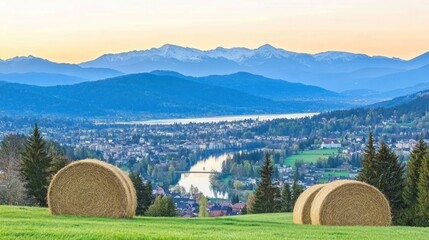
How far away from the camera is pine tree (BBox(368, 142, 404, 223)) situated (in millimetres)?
42625

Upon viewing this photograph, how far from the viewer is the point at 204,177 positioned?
473ft

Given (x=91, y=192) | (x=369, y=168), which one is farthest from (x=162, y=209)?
(x=91, y=192)

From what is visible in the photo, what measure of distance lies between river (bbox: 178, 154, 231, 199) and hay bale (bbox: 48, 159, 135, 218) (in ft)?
297

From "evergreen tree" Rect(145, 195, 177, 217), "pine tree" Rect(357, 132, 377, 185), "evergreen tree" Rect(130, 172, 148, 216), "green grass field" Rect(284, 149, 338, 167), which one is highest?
"green grass field" Rect(284, 149, 338, 167)

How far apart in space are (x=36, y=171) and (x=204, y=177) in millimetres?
99734

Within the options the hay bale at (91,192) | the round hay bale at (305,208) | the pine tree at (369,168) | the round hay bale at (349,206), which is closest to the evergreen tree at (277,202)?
the pine tree at (369,168)

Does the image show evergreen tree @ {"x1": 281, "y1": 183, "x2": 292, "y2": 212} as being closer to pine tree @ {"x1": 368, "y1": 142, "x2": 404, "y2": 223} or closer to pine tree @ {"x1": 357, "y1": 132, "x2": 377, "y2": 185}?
pine tree @ {"x1": 357, "y1": 132, "x2": 377, "y2": 185}

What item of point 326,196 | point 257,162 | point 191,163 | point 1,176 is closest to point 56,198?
point 326,196

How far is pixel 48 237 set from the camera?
46.9ft

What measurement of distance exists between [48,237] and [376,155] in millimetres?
32704

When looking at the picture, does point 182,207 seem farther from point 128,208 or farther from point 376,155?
point 128,208

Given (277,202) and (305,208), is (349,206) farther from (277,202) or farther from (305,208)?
(277,202)

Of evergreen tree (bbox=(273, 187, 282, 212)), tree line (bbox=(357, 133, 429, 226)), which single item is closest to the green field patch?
evergreen tree (bbox=(273, 187, 282, 212))

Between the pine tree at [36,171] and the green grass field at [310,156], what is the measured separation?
11387cm
